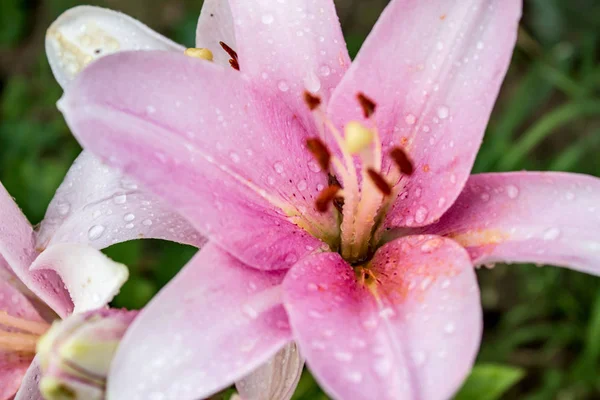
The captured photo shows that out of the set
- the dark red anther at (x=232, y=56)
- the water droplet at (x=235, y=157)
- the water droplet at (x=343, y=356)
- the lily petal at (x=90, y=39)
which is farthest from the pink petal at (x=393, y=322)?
the lily petal at (x=90, y=39)

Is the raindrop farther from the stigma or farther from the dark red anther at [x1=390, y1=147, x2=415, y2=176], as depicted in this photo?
the stigma

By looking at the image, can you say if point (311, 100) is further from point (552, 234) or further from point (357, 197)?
point (552, 234)

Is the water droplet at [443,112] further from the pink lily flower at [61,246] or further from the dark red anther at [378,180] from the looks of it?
the pink lily flower at [61,246]

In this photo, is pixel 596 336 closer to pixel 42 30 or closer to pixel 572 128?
pixel 572 128

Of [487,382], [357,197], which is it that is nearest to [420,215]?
[357,197]

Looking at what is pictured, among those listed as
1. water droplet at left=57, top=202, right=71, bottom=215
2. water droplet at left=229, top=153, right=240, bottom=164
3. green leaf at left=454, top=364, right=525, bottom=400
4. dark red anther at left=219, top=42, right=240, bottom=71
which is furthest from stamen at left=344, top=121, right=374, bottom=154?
green leaf at left=454, top=364, right=525, bottom=400

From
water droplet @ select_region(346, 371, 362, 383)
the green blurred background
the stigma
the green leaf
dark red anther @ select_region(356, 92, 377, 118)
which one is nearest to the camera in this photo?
water droplet @ select_region(346, 371, 362, 383)
